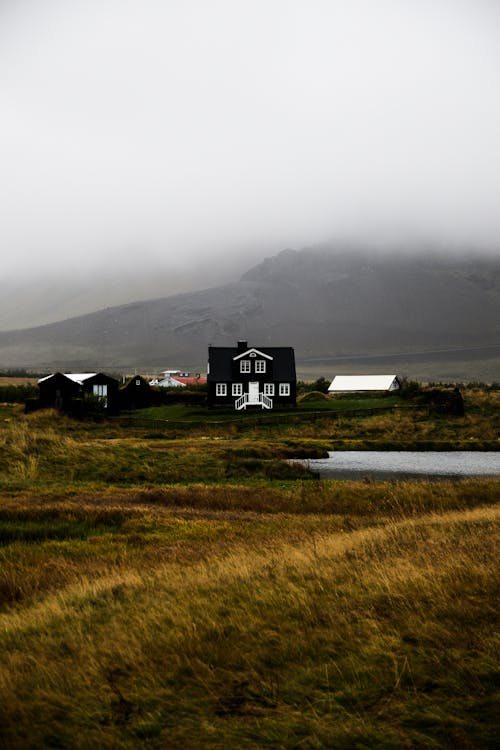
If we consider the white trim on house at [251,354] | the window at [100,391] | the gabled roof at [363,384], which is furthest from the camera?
the gabled roof at [363,384]

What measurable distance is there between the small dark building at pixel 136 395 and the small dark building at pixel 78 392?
2.44 metres

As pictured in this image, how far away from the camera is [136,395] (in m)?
92.8

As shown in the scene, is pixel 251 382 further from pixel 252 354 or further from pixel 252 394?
pixel 252 354

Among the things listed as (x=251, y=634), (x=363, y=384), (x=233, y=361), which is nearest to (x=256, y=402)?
(x=233, y=361)

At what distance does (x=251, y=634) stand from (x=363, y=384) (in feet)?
367

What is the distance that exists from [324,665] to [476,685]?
1666 millimetres

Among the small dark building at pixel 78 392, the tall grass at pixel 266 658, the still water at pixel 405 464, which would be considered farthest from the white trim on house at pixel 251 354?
the tall grass at pixel 266 658

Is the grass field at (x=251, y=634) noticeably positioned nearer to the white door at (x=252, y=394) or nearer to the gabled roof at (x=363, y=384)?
the white door at (x=252, y=394)

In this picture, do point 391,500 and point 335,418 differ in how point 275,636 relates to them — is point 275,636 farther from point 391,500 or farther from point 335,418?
point 335,418

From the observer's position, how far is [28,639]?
9.23 metres

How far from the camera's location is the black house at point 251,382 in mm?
86250

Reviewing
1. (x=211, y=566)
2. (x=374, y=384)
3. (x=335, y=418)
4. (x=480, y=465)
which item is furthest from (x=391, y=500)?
(x=374, y=384)

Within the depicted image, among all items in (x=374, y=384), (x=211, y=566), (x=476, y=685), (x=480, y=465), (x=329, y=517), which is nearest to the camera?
(x=476, y=685)

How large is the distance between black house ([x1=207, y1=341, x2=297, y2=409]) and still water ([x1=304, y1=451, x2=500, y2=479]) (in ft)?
111
